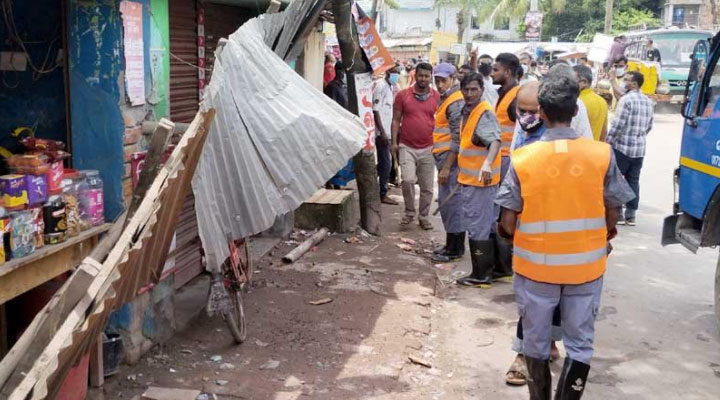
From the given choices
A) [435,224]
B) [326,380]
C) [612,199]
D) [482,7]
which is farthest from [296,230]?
[482,7]

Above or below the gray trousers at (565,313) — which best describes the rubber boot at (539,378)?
below

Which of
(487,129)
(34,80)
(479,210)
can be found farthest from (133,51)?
(479,210)

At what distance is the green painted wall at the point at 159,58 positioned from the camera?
451 centimetres

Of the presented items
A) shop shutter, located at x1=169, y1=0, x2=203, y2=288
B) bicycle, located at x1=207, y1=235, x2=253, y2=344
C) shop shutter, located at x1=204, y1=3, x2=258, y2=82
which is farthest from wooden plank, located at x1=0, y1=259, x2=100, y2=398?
shop shutter, located at x1=204, y1=3, x2=258, y2=82

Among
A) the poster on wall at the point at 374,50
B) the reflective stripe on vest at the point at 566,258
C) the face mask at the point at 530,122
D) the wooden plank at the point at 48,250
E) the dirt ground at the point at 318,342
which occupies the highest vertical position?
the poster on wall at the point at 374,50

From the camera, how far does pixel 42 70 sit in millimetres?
4336

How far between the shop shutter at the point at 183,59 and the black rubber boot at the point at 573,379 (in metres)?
3.47

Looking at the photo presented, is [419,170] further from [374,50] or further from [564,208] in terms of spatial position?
[564,208]

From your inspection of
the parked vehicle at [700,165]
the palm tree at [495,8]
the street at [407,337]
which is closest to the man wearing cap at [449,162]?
the street at [407,337]

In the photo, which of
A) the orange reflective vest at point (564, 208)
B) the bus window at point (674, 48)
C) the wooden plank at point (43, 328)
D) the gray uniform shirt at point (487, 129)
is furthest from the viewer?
the bus window at point (674, 48)

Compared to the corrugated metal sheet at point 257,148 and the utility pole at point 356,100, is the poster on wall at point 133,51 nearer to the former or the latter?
the corrugated metal sheet at point 257,148

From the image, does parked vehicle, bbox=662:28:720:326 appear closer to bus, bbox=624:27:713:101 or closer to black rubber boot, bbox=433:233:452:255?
black rubber boot, bbox=433:233:452:255

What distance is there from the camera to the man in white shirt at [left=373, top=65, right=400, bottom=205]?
401 inches

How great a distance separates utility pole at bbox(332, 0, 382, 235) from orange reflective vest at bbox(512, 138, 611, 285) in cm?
430
